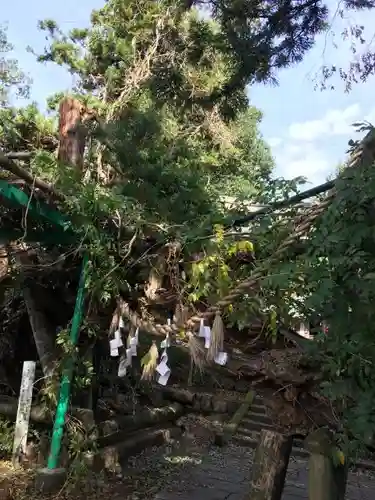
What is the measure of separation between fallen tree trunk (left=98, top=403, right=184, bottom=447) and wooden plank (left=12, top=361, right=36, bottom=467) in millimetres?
879

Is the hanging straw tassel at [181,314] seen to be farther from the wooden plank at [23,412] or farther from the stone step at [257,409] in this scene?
the stone step at [257,409]

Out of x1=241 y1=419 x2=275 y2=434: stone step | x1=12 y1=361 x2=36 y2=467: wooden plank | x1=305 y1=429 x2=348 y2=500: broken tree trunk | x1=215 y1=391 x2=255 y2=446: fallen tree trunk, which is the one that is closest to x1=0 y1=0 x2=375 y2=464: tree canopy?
x1=305 y1=429 x2=348 y2=500: broken tree trunk

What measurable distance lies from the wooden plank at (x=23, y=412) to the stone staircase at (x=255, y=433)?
11.3ft

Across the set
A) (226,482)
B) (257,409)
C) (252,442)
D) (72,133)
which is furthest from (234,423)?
(72,133)

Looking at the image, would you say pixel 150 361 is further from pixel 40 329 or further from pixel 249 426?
pixel 249 426

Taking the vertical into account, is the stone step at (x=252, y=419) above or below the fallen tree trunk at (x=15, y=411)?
above

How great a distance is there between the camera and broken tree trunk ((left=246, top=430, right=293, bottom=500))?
3.87m

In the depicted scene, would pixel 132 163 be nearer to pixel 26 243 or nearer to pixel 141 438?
pixel 26 243

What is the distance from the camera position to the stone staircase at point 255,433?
7590 millimetres

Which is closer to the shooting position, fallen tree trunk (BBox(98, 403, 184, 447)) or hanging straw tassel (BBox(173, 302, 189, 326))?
hanging straw tassel (BBox(173, 302, 189, 326))

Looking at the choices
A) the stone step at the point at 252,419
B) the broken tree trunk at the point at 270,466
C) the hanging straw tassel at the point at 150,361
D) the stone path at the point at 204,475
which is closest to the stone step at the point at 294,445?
the stone path at the point at 204,475

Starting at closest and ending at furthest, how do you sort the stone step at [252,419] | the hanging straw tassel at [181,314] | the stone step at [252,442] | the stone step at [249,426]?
1. the hanging straw tassel at [181,314]
2. the stone step at [252,442]
3. the stone step at [249,426]
4. the stone step at [252,419]

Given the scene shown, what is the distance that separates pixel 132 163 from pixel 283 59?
8.55ft

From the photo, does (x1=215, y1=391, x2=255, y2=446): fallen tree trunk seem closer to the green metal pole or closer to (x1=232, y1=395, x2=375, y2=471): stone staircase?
(x1=232, y1=395, x2=375, y2=471): stone staircase
